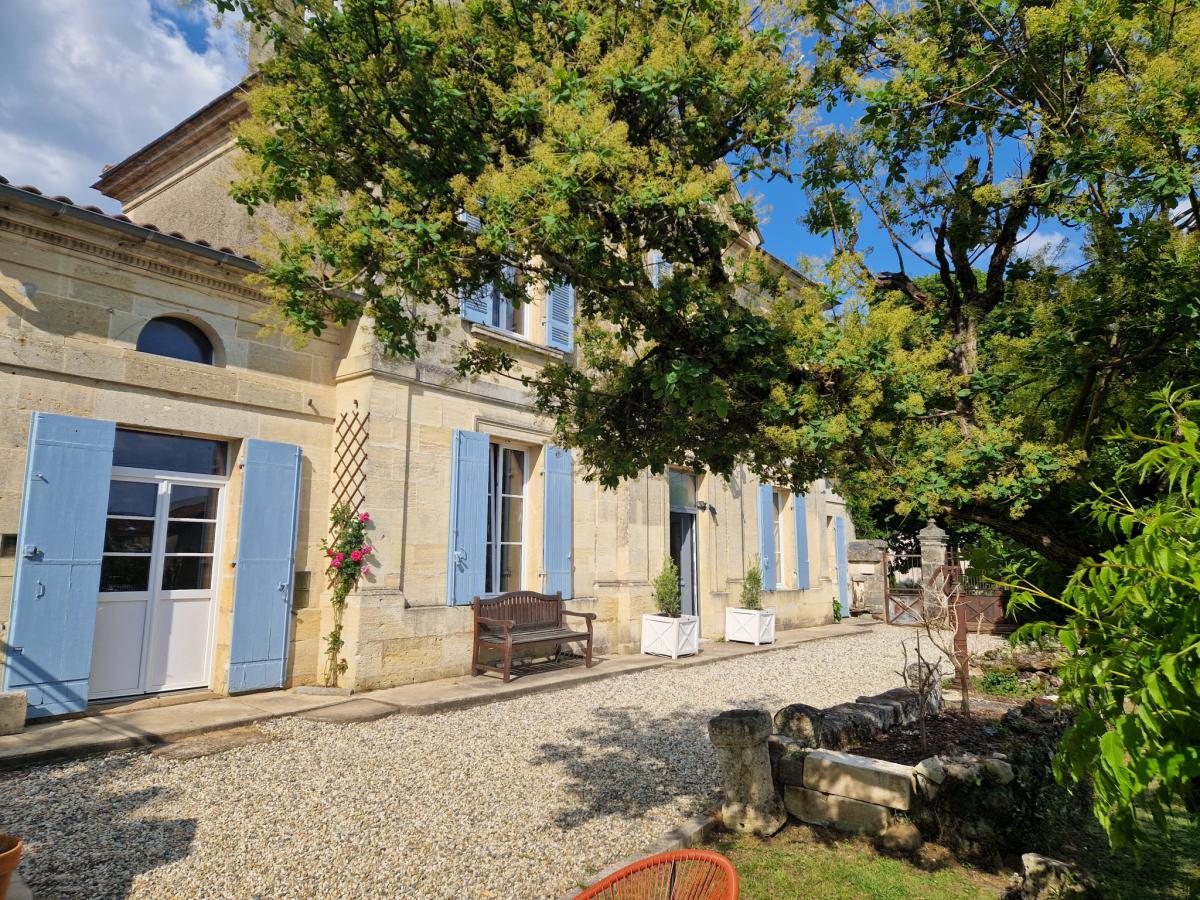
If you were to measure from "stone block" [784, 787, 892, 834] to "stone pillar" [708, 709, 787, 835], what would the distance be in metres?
0.11

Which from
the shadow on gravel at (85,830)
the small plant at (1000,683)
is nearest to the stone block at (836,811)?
the shadow on gravel at (85,830)

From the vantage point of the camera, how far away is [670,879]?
183 cm

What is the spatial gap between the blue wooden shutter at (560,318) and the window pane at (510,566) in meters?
2.83

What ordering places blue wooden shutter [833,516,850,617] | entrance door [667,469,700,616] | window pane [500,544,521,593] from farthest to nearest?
blue wooden shutter [833,516,850,617]
entrance door [667,469,700,616]
window pane [500,544,521,593]

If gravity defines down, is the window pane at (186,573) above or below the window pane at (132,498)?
below

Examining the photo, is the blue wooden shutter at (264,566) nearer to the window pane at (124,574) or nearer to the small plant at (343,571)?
the small plant at (343,571)

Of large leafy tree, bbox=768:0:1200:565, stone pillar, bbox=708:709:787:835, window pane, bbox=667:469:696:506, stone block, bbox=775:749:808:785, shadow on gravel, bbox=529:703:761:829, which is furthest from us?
window pane, bbox=667:469:696:506

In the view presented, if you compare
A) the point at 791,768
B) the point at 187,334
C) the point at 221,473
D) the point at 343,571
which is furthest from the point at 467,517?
the point at 791,768

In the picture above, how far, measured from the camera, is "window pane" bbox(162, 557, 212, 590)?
693cm

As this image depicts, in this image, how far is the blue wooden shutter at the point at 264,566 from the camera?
701 centimetres

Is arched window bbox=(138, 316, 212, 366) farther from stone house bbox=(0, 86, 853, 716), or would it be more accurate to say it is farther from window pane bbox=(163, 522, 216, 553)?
window pane bbox=(163, 522, 216, 553)

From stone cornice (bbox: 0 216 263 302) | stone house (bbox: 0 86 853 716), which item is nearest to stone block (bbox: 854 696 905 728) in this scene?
stone house (bbox: 0 86 853 716)

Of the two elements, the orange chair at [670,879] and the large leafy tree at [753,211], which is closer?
the orange chair at [670,879]

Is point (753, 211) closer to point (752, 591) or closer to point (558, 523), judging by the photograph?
point (558, 523)
